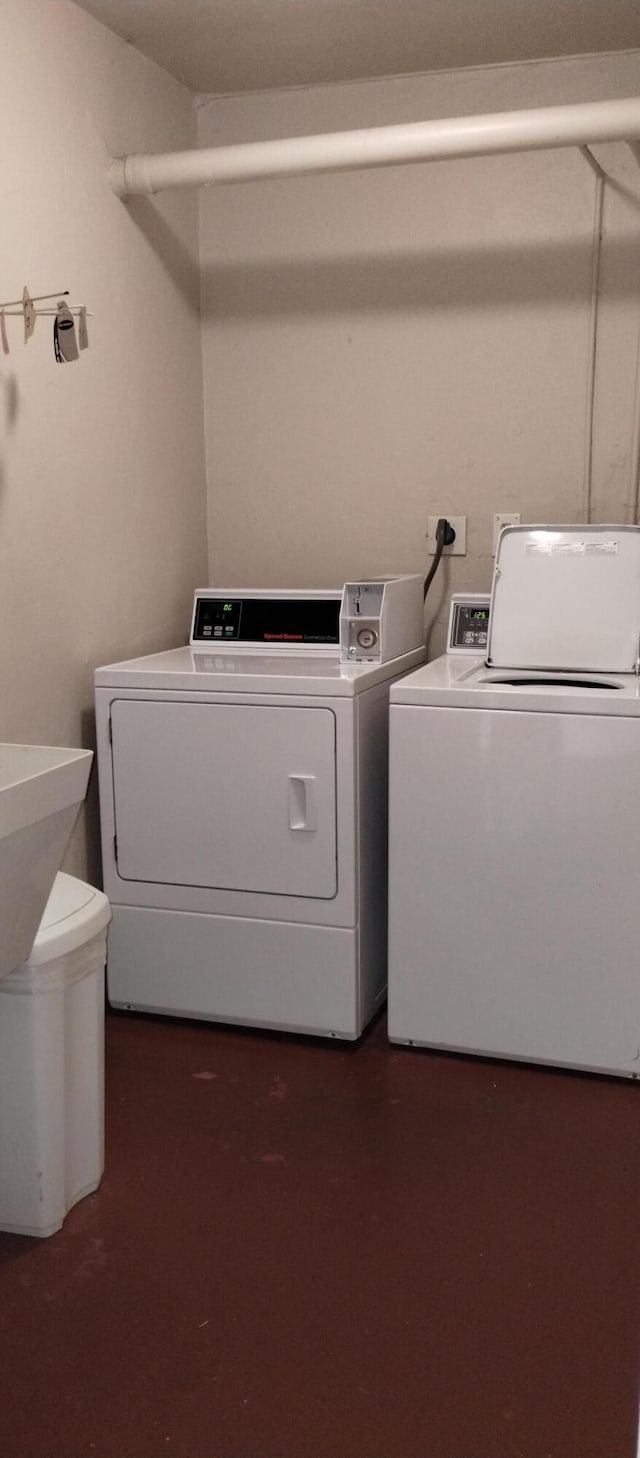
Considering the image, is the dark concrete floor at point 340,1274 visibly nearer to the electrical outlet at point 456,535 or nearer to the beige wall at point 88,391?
the beige wall at point 88,391

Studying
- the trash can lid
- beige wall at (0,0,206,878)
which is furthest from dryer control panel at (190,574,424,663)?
the trash can lid

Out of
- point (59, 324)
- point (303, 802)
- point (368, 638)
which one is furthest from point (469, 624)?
point (59, 324)

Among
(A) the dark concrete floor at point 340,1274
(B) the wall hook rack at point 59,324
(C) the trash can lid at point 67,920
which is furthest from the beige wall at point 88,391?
(A) the dark concrete floor at point 340,1274

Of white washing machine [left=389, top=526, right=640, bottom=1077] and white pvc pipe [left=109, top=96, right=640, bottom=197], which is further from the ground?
white pvc pipe [left=109, top=96, right=640, bottom=197]

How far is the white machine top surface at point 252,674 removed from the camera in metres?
2.44

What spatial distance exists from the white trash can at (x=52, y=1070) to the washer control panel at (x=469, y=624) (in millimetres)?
1329

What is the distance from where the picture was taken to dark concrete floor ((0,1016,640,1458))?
1.50m

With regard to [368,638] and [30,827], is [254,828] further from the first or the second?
[30,827]

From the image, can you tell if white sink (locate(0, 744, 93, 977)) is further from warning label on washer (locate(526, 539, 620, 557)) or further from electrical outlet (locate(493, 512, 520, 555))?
electrical outlet (locate(493, 512, 520, 555))

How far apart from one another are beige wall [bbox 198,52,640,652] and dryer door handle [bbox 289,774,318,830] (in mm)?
884

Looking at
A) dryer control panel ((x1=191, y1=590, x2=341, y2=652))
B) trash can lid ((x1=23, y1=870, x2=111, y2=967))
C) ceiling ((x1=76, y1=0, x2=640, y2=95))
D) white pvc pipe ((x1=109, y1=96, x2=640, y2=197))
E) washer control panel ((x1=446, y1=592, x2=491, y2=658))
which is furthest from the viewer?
washer control panel ((x1=446, y1=592, x2=491, y2=658))

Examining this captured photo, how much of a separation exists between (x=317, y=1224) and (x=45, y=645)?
4.46 ft

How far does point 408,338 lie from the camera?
10.1ft

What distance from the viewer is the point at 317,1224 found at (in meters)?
1.91
